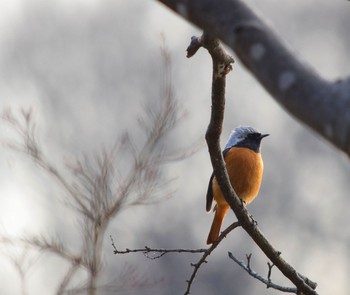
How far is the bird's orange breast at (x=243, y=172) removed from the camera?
6.03 m

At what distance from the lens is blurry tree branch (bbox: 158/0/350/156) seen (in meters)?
1.36

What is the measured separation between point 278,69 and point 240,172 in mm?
4746

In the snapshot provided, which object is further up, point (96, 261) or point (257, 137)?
point (257, 137)

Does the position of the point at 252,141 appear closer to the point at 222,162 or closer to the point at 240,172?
the point at 240,172

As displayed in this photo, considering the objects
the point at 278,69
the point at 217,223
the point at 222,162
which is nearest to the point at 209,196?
the point at 217,223

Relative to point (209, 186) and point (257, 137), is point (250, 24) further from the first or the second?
point (257, 137)

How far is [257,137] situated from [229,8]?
5.44m

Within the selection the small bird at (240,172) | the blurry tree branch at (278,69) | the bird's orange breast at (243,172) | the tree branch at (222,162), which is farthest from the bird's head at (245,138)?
the blurry tree branch at (278,69)

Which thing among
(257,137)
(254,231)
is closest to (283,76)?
(254,231)

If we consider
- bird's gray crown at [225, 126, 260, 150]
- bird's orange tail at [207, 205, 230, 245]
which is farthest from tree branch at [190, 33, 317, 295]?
bird's gray crown at [225, 126, 260, 150]

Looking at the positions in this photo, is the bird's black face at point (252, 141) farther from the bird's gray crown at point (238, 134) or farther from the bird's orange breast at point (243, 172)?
the bird's orange breast at point (243, 172)

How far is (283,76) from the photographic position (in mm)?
1435

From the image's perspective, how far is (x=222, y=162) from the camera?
3.51 meters

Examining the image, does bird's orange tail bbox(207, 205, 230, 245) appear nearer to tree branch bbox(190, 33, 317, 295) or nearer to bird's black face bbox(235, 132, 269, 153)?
bird's black face bbox(235, 132, 269, 153)
